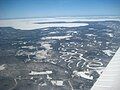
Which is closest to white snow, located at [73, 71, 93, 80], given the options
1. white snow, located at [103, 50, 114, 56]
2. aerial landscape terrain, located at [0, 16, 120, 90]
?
aerial landscape terrain, located at [0, 16, 120, 90]

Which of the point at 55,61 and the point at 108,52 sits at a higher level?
the point at 108,52

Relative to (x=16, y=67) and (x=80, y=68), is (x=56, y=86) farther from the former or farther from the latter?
(x=16, y=67)

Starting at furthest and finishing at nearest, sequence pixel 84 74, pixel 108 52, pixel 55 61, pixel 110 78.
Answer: pixel 108 52 → pixel 55 61 → pixel 84 74 → pixel 110 78

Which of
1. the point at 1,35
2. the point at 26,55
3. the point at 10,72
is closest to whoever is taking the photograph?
the point at 10,72

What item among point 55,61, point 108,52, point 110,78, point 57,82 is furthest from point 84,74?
point 108,52

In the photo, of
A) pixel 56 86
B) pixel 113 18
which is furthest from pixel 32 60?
pixel 113 18

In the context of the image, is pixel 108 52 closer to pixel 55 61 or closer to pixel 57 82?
pixel 55 61

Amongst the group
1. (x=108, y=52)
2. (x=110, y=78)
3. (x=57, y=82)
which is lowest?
(x=57, y=82)

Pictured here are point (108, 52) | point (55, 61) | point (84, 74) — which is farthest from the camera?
point (108, 52)

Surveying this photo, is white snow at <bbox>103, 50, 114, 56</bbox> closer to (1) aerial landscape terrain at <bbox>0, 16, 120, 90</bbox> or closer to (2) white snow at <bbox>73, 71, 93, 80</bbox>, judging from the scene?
(1) aerial landscape terrain at <bbox>0, 16, 120, 90</bbox>
